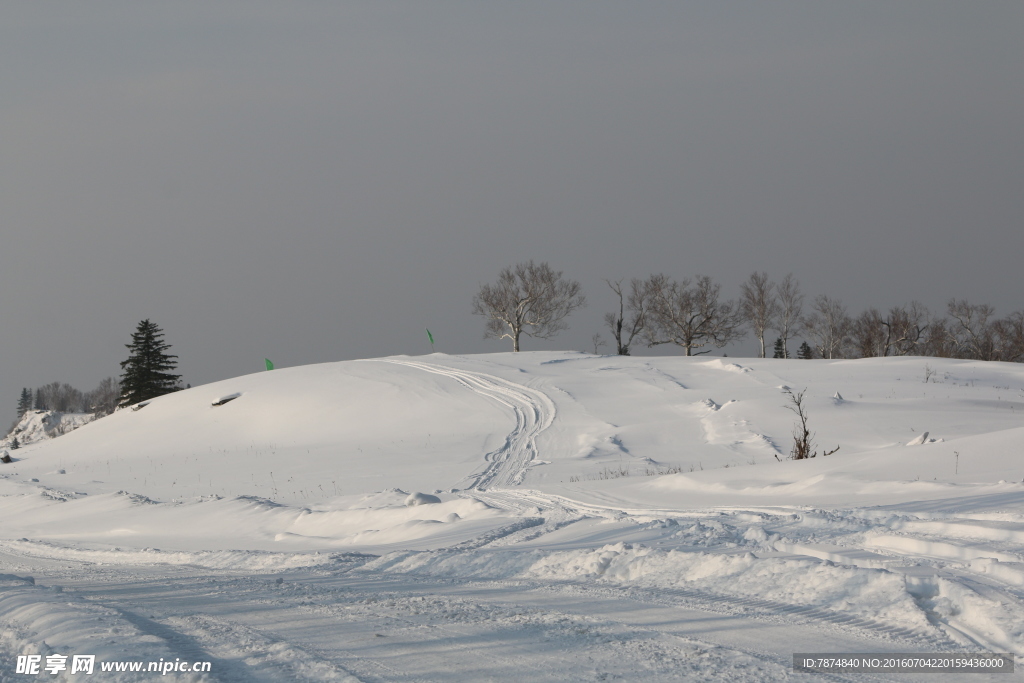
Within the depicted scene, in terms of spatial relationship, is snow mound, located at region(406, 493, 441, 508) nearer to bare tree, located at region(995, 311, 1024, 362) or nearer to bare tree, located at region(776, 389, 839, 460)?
bare tree, located at region(776, 389, 839, 460)

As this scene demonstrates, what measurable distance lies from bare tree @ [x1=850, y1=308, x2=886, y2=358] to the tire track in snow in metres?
57.1

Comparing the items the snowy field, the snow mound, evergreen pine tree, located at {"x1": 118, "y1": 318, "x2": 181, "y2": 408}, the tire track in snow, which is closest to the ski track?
the snowy field

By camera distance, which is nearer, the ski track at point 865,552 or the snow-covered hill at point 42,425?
the ski track at point 865,552

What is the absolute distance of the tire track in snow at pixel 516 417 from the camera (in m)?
19.2

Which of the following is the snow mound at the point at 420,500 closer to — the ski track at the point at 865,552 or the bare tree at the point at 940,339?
the ski track at the point at 865,552

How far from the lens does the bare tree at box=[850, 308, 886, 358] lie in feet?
270

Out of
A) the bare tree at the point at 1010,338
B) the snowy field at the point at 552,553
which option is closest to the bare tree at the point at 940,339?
the bare tree at the point at 1010,338

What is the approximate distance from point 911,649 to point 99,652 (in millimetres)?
4973

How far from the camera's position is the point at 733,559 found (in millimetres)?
6535

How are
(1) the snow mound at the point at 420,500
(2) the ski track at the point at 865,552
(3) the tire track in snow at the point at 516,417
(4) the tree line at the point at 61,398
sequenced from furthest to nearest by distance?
(4) the tree line at the point at 61,398
(3) the tire track in snow at the point at 516,417
(1) the snow mound at the point at 420,500
(2) the ski track at the point at 865,552

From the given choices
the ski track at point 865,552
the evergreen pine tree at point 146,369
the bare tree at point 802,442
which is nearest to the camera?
the ski track at point 865,552

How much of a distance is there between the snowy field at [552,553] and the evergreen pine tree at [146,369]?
39.9m

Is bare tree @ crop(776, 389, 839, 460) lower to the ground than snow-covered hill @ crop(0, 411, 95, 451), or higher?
higher

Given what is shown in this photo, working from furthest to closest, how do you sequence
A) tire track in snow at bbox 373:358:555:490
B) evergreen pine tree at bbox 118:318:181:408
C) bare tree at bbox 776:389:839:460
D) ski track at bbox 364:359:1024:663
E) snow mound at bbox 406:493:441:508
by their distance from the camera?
1. evergreen pine tree at bbox 118:318:181:408
2. tire track in snow at bbox 373:358:555:490
3. bare tree at bbox 776:389:839:460
4. snow mound at bbox 406:493:441:508
5. ski track at bbox 364:359:1024:663
